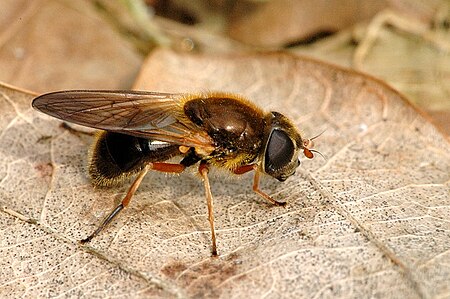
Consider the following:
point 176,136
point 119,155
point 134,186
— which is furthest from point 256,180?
point 119,155

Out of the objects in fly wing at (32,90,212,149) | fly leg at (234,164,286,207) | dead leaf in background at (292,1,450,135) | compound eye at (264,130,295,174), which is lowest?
fly leg at (234,164,286,207)

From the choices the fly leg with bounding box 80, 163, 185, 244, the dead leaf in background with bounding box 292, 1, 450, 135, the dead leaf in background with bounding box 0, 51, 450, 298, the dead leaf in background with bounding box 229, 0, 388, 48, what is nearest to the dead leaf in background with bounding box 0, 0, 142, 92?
the dead leaf in background with bounding box 0, 51, 450, 298

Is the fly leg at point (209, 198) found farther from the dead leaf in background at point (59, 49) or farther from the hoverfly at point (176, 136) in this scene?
the dead leaf in background at point (59, 49)

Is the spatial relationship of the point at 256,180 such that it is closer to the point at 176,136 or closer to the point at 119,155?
the point at 176,136

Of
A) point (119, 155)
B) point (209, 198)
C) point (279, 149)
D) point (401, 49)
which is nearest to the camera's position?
point (209, 198)

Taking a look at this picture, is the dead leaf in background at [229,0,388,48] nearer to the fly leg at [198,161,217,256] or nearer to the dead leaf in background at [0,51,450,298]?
the dead leaf in background at [0,51,450,298]

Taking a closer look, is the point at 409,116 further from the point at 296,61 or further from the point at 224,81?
the point at 224,81
